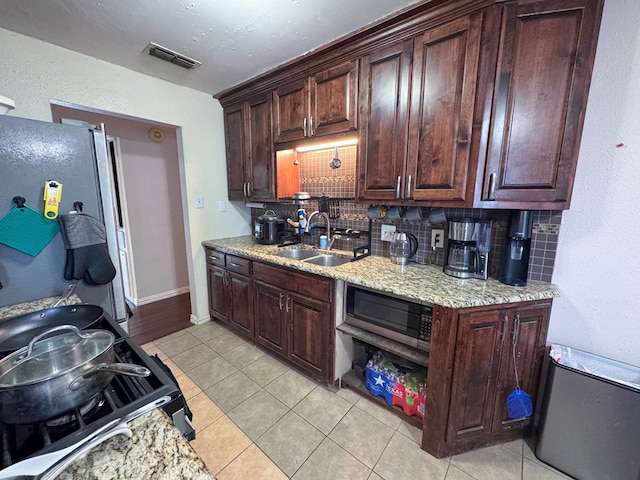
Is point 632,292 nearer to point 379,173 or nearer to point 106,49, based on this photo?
point 379,173

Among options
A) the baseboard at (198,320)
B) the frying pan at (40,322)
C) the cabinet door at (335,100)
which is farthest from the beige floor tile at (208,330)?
the cabinet door at (335,100)

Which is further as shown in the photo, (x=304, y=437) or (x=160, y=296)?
(x=160, y=296)

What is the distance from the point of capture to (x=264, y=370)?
6.88 feet

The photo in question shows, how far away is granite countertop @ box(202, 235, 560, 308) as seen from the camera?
1.28 m

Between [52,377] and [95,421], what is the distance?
0.12 metres

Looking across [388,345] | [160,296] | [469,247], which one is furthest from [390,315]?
[160,296]

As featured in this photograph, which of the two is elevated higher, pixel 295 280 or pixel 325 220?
pixel 325 220

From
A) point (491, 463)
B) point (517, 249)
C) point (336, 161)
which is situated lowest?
point (491, 463)

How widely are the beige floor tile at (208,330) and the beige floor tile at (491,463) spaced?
83.9 inches

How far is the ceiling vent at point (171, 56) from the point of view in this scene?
1.83m

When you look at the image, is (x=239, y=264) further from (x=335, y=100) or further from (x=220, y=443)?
(x=335, y=100)

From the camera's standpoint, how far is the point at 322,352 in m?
1.84

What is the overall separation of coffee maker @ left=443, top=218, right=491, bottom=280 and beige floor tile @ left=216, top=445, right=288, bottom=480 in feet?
4.75

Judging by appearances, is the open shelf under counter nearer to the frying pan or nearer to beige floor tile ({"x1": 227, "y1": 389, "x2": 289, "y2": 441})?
beige floor tile ({"x1": 227, "y1": 389, "x2": 289, "y2": 441})
